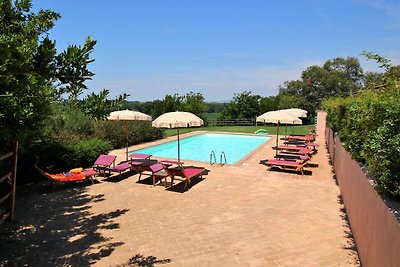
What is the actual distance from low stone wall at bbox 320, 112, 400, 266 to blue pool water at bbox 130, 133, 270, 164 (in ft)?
33.2

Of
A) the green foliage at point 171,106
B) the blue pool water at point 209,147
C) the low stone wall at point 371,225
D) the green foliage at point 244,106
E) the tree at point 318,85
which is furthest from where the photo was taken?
the tree at point 318,85

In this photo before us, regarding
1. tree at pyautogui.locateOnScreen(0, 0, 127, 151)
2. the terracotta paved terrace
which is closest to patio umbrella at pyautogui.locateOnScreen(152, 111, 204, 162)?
the terracotta paved terrace

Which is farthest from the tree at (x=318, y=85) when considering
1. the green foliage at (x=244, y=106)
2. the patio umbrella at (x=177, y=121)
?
the patio umbrella at (x=177, y=121)

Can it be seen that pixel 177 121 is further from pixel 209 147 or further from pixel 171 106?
pixel 171 106

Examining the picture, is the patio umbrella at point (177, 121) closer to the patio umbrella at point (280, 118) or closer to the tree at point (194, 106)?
the patio umbrella at point (280, 118)

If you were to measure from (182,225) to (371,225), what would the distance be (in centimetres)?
410

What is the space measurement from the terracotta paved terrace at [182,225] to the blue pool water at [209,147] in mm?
7013

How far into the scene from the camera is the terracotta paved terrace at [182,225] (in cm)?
569

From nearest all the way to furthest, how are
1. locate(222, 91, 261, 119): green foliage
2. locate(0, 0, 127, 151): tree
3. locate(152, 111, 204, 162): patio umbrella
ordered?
locate(0, 0, 127, 151): tree, locate(152, 111, 204, 162): patio umbrella, locate(222, 91, 261, 119): green foliage

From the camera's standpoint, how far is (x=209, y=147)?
71.9ft

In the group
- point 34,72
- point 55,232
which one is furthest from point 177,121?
point 34,72

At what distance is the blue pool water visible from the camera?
723 inches

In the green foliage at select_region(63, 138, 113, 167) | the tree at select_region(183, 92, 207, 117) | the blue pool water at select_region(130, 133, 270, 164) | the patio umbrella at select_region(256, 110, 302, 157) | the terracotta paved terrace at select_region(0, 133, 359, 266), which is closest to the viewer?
the terracotta paved terrace at select_region(0, 133, 359, 266)

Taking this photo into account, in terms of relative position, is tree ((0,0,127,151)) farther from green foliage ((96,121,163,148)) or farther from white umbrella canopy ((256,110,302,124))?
green foliage ((96,121,163,148))
